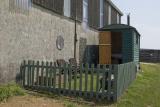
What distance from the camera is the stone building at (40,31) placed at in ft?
40.3

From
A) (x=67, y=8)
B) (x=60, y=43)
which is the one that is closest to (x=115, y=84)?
(x=60, y=43)

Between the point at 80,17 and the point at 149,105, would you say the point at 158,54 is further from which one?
the point at 149,105

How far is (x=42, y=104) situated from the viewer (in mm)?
→ 10438

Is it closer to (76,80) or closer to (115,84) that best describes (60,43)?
(76,80)

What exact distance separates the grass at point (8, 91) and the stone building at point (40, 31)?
1.80 ft

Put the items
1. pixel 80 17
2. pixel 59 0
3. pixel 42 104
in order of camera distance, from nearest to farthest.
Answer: pixel 42 104, pixel 59 0, pixel 80 17

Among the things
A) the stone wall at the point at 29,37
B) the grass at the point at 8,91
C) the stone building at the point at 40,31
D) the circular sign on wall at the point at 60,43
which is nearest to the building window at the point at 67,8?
the stone building at the point at 40,31

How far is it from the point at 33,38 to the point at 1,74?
3.12m

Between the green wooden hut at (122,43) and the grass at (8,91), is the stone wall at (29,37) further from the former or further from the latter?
the green wooden hut at (122,43)

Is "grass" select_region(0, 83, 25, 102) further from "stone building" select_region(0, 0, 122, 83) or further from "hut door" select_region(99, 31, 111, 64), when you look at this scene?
"hut door" select_region(99, 31, 111, 64)

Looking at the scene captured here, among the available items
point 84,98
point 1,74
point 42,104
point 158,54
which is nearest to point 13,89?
point 1,74

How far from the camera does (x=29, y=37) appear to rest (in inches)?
556

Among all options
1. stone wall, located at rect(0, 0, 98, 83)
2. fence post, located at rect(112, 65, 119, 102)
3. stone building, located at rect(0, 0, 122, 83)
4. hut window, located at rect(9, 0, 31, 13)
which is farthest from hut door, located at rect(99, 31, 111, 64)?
fence post, located at rect(112, 65, 119, 102)

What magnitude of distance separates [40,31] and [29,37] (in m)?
1.33
